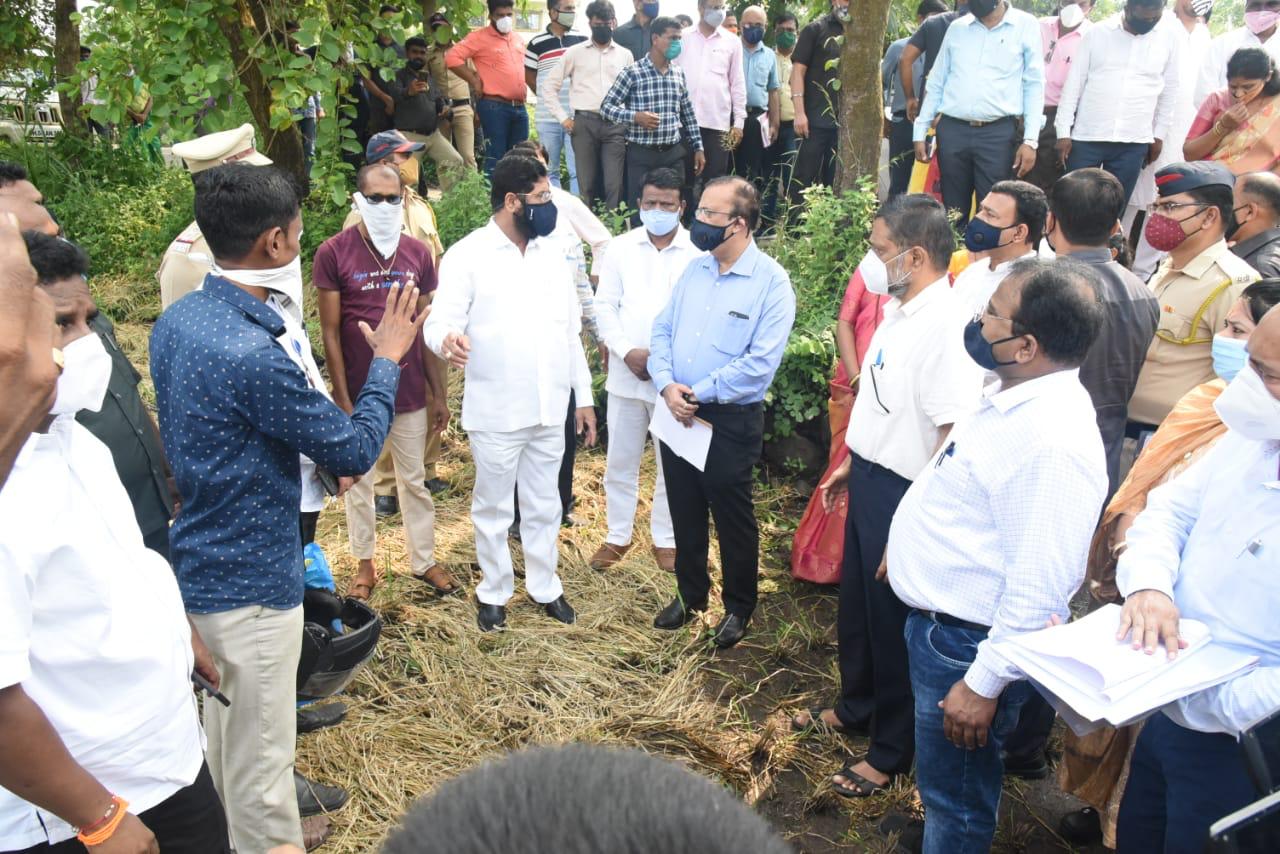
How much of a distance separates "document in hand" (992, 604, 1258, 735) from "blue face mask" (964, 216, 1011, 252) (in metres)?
2.17

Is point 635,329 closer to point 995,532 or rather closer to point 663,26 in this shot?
point 995,532

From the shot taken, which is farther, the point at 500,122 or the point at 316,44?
the point at 500,122

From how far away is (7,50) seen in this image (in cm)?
1061

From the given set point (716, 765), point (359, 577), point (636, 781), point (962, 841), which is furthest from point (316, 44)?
point (636, 781)

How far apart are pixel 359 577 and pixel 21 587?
319cm

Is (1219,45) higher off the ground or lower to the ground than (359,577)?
higher

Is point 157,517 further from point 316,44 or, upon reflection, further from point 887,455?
point 316,44

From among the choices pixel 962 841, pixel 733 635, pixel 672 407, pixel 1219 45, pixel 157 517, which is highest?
pixel 1219 45

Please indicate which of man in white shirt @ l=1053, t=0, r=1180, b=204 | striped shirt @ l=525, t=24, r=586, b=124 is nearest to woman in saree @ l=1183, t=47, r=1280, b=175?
man in white shirt @ l=1053, t=0, r=1180, b=204

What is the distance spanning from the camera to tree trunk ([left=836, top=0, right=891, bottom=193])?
602 cm

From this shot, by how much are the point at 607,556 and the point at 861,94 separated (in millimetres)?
3580

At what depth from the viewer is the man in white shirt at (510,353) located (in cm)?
406

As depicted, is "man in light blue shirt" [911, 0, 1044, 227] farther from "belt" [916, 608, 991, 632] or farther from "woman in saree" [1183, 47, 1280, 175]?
"belt" [916, 608, 991, 632]

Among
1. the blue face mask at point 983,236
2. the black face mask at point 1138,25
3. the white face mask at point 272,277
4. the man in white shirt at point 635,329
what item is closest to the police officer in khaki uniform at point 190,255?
the white face mask at point 272,277
